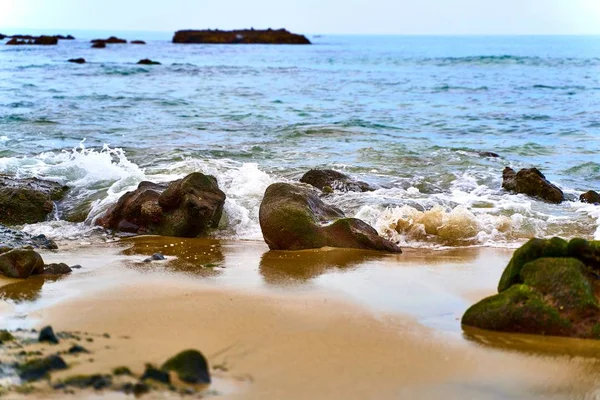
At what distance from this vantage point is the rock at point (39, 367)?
367cm

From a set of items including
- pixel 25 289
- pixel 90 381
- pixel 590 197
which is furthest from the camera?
pixel 590 197

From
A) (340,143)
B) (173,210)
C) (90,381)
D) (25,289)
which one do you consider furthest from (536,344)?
(340,143)

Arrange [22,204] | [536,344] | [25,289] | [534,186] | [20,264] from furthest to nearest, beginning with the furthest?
[534,186]
[22,204]
[20,264]
[25,289]
[536,344]

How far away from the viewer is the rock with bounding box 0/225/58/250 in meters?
7.31

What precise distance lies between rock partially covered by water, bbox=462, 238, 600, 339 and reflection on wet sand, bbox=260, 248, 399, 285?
1676 millimetres

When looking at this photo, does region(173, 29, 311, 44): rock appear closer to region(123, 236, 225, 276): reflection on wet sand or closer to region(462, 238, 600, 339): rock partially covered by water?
region(123, 236, 225, 276): reflection on wet sand

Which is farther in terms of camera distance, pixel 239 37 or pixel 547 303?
pixel 239 37

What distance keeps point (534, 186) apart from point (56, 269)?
253 inches

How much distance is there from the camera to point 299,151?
14000 mm

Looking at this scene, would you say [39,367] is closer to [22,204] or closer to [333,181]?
[22,204]

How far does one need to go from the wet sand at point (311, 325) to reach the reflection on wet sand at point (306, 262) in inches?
0.7

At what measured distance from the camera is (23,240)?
7.46 m

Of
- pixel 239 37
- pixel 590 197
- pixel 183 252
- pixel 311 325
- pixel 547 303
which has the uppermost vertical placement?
pixel 239 37

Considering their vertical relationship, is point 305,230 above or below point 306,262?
above
